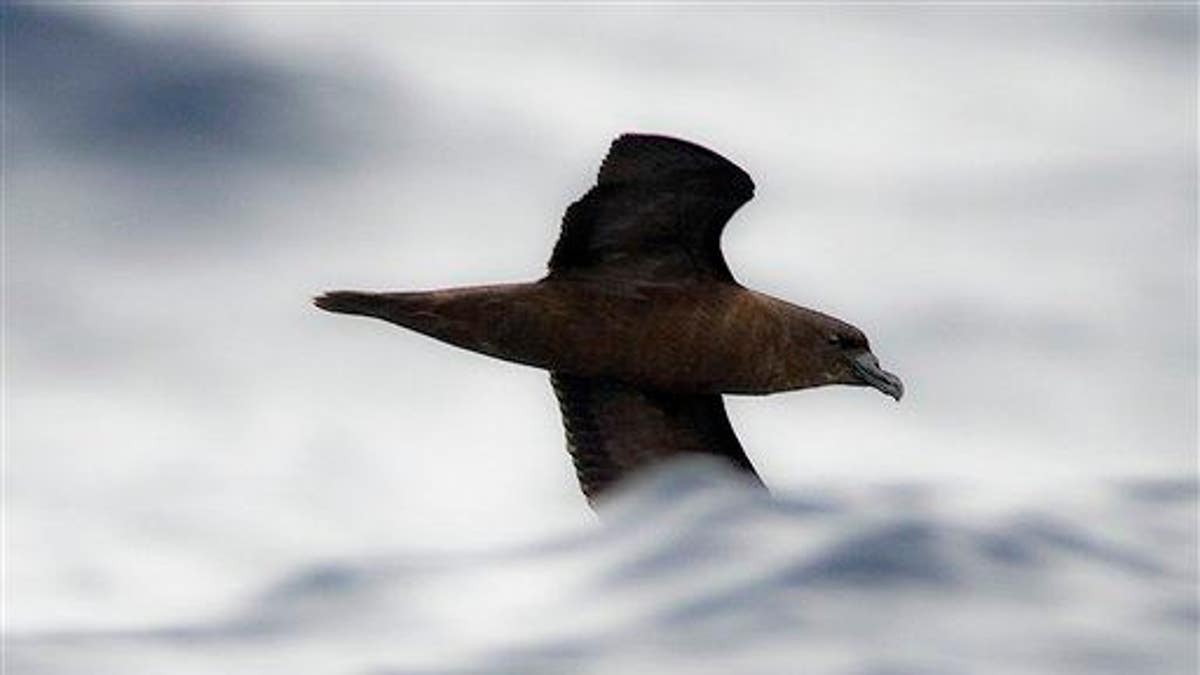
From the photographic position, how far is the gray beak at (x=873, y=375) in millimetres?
17484

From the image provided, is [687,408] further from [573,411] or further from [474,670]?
[474,670]

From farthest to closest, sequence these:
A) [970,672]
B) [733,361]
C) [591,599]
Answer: [733,361] → [591,599] → [970,672]

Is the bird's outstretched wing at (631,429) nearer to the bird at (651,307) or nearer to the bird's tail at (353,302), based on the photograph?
the bird at (651,307)

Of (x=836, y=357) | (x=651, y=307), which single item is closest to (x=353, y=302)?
(x=651, y=307)

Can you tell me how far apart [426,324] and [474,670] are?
2.27 m

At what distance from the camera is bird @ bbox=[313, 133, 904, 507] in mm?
16422

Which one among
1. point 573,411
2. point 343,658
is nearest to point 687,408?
point 573,411

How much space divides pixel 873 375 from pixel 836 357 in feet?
0.78

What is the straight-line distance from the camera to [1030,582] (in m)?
15.9

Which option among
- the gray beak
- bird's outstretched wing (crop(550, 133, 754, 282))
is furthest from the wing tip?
the gray beak

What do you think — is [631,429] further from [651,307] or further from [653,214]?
[653,214]

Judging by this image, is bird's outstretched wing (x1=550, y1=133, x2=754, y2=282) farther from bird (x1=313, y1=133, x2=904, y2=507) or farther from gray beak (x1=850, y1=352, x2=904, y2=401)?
gray beak (x1=850, y1=352, x2=904, y2=401)

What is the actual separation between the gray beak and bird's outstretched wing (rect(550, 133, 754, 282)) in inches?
37.3

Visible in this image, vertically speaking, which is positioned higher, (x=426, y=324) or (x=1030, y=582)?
(x=426, y=324)
